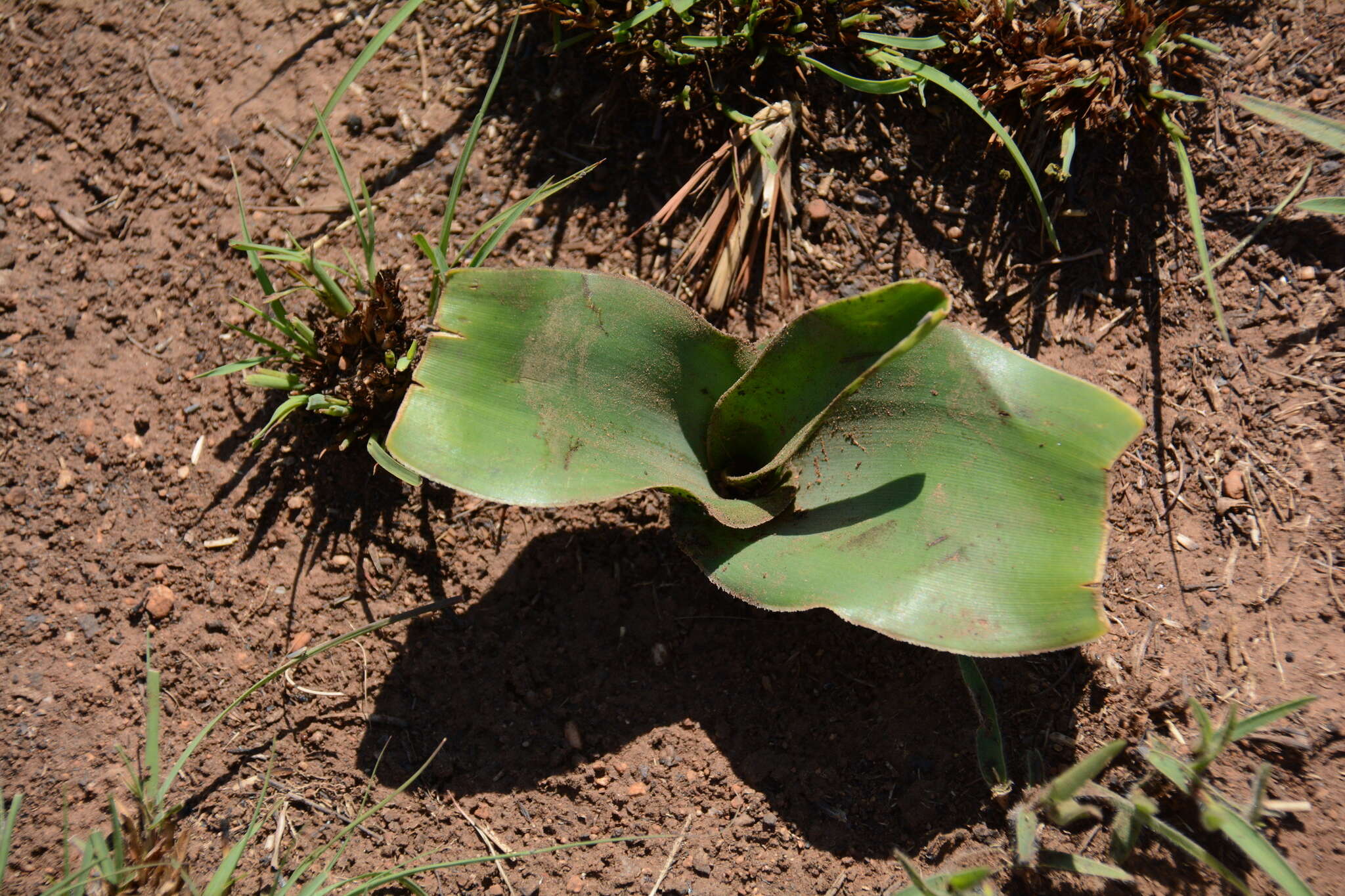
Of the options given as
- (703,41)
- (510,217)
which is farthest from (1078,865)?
(703,41)

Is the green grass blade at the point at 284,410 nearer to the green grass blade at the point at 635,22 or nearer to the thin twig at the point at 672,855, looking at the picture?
the green grass blade at the point at 635,22

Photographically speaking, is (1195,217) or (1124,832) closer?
(1124,832)

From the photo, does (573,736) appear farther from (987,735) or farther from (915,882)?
(987,735)

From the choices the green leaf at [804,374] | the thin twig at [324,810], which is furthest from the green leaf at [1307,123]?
the thin twig at [324,810]

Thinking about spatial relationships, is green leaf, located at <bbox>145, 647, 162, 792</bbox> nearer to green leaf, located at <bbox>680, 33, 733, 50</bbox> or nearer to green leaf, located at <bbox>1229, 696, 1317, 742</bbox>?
green leaf, located at <bbox>680, 33, 733, 50</bbox>

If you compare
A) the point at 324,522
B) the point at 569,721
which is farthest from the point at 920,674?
the point at 324,522

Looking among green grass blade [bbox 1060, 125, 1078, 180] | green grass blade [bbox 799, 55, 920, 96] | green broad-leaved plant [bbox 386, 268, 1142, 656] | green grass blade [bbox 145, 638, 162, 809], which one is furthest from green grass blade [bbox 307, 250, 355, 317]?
green grass blade [bbox 1060, 125, 1078, 180]

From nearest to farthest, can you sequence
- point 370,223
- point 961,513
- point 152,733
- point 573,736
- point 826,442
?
point 961,513
point 826,442
point 152,733
point 573,736
point 370,223
